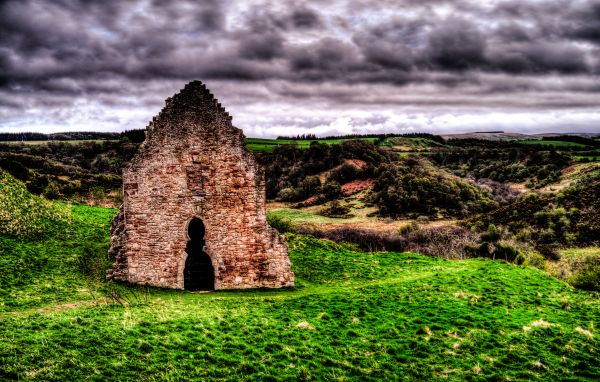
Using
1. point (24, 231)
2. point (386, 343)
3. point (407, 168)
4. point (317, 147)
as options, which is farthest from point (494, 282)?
point (317, 147)

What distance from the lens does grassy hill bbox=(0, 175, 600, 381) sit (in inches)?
395

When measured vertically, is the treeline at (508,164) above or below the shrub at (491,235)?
above

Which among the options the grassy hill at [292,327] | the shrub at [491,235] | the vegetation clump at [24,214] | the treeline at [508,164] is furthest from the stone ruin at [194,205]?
the treeline at [508,164]

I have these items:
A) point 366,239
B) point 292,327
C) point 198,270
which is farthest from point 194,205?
point 366,239

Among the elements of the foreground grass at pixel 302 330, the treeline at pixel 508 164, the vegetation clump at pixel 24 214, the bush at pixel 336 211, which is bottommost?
the bush at pixel 336 211

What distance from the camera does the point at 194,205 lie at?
59.6ft

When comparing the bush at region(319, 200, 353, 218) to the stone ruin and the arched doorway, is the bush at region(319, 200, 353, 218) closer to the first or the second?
the stone ruin

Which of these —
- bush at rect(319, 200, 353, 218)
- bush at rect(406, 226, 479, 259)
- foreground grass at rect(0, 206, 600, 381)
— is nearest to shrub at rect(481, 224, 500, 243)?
bush at rect(406, 226, 479, 259)

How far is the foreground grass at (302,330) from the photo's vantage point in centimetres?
996

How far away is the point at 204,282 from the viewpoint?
18.8m

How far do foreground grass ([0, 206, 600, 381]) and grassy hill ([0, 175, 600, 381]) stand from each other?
1.7 inches

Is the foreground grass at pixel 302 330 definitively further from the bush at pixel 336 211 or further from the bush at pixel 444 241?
the bush at pixel 336 211

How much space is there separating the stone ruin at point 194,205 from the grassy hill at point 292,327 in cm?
102

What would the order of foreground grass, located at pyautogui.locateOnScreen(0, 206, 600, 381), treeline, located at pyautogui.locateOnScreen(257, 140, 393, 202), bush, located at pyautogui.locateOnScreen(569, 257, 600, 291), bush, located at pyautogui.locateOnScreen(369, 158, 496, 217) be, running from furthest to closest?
1. treeline, located at pyautogui.locateOnScreen(257, 140, 393, 202)
2. bush, located at pyautogui.locateOnScreen(369, 158, 496, 217)
3. bush, located at pyautogui.locateOnScreen(569, 257, 600, 291)
4. foreground grass, located at pyautogui.locateOnScreen(0, 206, 600, 381)
